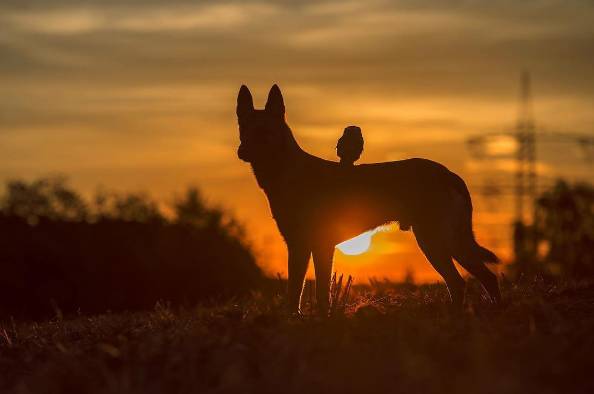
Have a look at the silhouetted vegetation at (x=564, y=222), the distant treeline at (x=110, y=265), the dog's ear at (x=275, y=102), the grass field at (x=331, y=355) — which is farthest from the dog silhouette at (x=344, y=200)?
the silhouetted vegetation at (x=564, y=222)

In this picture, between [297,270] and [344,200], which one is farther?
[344,200]

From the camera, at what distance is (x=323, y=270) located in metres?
10.3

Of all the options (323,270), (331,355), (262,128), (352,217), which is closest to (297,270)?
(323,270)

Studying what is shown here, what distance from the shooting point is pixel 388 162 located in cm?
1090

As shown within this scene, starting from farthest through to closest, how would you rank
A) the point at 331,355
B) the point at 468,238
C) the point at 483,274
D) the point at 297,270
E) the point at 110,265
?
the point at 110,265, the point at 468,238, the point at 483,274, the point at 297,270, the point at 331,355

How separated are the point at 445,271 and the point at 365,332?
269 centimetres

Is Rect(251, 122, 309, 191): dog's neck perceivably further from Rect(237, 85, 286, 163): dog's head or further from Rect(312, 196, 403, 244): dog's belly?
Rect(312, 196, 403, 244): dog's belly

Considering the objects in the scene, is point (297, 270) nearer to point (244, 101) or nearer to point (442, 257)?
point (442, 257)

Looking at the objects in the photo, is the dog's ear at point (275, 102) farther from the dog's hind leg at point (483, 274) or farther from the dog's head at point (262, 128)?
the dog's hind leg at point (483, 274)

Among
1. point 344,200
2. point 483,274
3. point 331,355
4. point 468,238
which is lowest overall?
A: point 331,355

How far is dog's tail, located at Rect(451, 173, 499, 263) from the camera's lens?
10797 mm

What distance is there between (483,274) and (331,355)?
4195mm

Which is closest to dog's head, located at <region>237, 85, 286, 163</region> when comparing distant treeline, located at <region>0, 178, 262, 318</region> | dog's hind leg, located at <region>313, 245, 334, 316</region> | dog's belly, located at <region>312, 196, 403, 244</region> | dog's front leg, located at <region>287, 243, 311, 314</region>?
dog's belly, located at <region>312, 196, 403, 244</region>

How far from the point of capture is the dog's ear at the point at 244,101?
10.7 m
